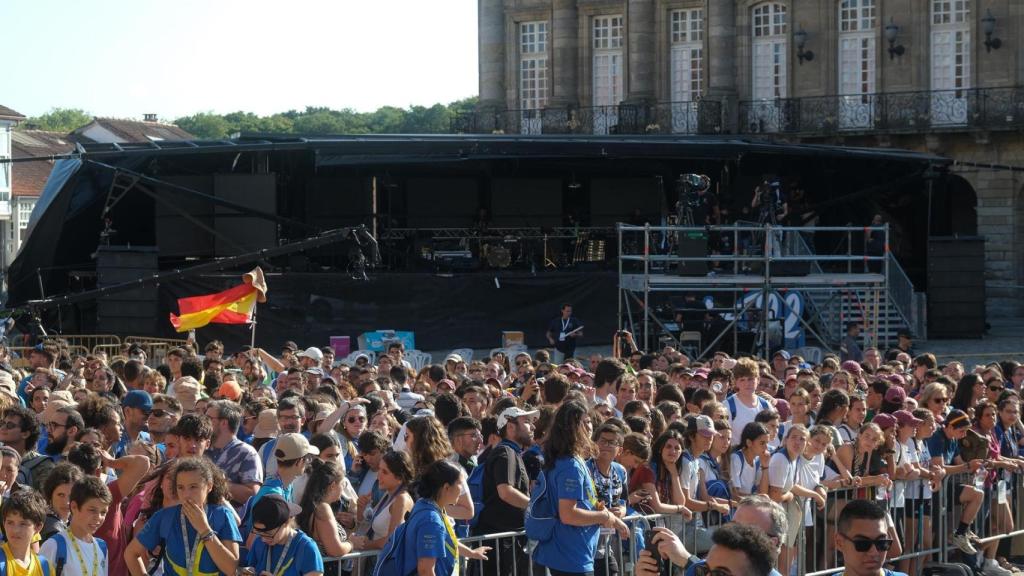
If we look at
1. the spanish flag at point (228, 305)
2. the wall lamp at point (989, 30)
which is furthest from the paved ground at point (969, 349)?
the wall lamp at point (989, 30)

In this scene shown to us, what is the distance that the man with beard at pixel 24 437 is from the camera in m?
9.13

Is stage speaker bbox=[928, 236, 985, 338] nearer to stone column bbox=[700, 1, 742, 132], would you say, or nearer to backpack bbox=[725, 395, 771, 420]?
stone column bbox=[700, 1, 742, 132]

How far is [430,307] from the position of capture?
2855 cm

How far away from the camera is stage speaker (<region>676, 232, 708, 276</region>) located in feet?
78.3

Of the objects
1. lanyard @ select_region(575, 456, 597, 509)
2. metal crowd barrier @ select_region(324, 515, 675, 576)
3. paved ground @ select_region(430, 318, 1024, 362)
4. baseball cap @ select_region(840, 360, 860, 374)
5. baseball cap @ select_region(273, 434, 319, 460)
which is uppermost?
baseball cap @ select_region(273, 434, 319, 460)

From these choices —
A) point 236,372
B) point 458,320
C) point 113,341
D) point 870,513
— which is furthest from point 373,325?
point 870,513

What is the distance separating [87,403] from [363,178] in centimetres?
2420

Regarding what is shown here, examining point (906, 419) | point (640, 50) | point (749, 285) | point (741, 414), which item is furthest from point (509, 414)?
point (640, 50)

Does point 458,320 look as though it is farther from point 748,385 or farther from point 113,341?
point 748,385

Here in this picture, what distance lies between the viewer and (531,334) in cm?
2873

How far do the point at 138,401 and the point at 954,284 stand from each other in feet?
75.2

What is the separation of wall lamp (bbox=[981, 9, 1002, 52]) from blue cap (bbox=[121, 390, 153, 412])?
33719 millimetres

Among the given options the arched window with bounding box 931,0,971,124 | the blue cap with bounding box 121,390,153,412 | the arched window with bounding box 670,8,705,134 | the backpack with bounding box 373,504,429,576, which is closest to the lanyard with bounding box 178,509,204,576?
the backpack with bounding box 373,504,429,576

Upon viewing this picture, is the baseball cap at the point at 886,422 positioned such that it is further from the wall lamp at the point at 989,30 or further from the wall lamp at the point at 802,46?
the wall lamp at the point at 802,46
